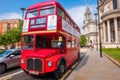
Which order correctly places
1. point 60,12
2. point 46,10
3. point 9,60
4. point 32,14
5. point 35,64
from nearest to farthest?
point 35,64
point 46,10
point 32,14
point 60,12
point 9,60

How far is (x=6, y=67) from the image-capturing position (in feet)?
39.7

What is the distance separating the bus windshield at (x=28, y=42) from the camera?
9758 mm

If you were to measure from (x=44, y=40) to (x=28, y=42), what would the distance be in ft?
3.85

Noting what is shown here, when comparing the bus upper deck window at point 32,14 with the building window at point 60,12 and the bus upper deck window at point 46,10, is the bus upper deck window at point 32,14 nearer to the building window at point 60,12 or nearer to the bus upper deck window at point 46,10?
the bus upper deck window at point 46,10

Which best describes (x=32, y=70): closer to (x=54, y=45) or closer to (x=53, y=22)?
(x=54, y=45)

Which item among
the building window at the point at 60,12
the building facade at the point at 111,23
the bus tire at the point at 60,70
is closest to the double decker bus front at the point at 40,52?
the bus tire at the point at 60,70

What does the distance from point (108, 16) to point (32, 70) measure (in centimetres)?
5049

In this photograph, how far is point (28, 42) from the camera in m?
9.78

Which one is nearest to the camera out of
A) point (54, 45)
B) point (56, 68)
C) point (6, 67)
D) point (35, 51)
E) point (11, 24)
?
point (56, 68)

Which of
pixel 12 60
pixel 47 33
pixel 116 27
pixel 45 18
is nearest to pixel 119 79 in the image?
pixel 47 33

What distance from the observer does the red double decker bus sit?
891cm

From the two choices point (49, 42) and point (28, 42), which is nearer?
point (28, 42)

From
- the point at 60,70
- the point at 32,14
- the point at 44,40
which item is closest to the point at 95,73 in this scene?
the point at 60,70

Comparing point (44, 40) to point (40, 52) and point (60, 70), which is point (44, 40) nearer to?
point (40, 52)
